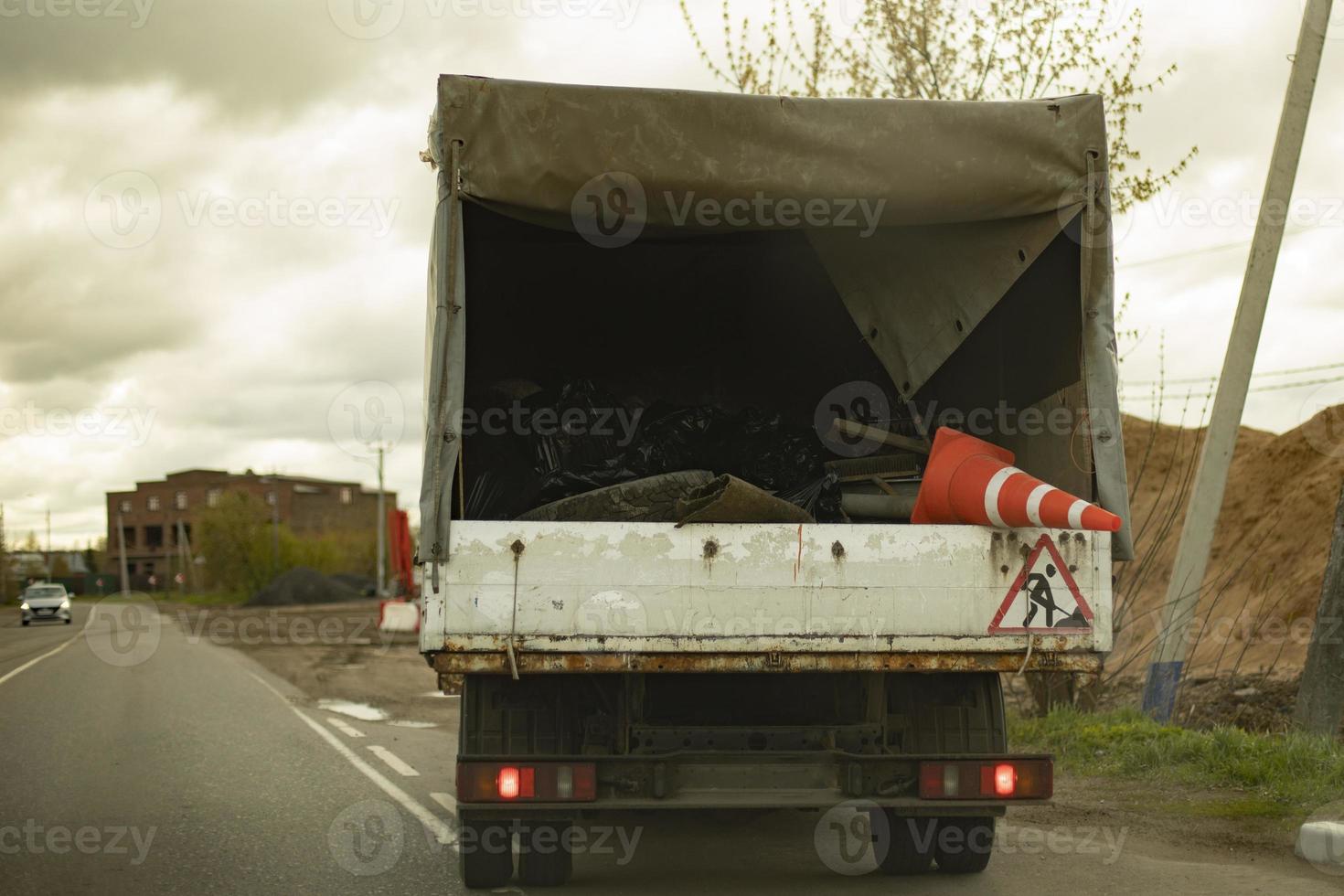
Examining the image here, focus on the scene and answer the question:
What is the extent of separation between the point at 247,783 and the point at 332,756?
1.45m

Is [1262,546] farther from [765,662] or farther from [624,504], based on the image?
[765,662]

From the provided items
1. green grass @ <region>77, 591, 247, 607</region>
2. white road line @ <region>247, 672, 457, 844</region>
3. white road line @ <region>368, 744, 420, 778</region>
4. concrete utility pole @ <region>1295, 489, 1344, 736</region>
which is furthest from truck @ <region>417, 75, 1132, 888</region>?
green grass @ <region>77, 591, 247, 607</region>

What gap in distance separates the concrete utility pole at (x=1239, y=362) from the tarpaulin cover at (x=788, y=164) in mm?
4071

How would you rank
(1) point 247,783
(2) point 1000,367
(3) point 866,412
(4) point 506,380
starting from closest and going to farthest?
(2) point 1000,367
(3) point 866,412
(4) point 506,380
(1) point 247,783

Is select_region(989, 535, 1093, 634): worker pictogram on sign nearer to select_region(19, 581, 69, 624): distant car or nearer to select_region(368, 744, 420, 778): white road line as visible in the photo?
select_region(368, 744, 420, 778): white road line

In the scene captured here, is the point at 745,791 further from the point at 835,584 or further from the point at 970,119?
the point at 970,119

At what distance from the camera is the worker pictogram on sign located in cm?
476

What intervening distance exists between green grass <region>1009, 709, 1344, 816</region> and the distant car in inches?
1850

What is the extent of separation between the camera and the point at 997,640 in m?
4.76

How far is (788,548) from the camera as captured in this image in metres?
4.72

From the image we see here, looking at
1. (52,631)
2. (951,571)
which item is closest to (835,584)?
(951,571)

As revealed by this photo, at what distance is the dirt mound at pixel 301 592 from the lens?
65125 millimetres

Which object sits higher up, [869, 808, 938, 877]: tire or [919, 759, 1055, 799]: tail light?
[919, 759, 1055, 799]: tail light

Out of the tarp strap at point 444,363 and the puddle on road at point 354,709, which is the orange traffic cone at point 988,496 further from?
the puddle on road at point 354,709
